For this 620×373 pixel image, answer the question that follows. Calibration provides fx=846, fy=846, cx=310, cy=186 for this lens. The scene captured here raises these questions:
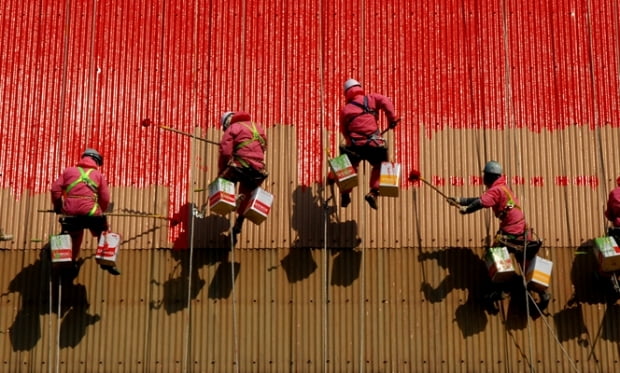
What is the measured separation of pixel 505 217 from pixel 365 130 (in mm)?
2175

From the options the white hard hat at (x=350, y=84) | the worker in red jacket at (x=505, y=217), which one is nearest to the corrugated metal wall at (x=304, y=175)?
the worker in red jacket at (x=505, y=217)

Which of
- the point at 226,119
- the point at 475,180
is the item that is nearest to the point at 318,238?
the point at 226,119

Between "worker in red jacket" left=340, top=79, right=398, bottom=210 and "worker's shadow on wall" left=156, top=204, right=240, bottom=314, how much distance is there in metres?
1.87

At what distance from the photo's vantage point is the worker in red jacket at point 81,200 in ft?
36.2

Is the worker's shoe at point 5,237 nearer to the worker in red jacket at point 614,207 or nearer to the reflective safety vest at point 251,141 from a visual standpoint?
the reflective safety vest at point 251,141

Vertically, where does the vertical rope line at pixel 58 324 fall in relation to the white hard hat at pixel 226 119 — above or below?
below

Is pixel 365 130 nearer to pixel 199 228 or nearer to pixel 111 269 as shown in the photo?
pixel 199 228

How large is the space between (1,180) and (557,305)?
8002 mm

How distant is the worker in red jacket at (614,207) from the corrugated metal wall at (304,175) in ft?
1.85

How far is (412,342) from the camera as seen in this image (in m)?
11.2

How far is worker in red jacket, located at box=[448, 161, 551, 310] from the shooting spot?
11.0m

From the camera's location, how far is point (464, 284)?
1150 cm

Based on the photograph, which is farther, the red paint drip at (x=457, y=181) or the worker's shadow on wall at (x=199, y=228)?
the red paint drip at (x=457, y=181)

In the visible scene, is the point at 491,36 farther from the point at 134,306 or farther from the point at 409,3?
the point at 134,306
